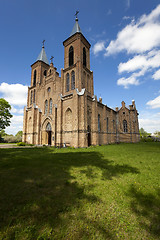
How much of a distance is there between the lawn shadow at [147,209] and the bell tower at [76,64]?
1664cm

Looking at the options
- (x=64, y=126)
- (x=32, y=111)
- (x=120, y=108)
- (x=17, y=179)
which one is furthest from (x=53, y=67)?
(x=17, y=179)

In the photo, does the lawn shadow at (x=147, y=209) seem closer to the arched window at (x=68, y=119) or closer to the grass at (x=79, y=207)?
the grass at (x=79, y=207)

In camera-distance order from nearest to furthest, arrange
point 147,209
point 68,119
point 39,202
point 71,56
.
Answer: point 147,209 < point 39,202 < point 68,119 < point 71,56

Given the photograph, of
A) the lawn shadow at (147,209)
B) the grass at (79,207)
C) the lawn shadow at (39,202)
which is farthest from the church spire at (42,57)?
the lawn shadow at (147,209)

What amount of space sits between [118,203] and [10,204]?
3.01 m

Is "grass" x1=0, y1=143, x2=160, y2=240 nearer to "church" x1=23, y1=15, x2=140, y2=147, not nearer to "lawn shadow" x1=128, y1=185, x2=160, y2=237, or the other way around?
"lawn shadow" x1=128, y1=185, x2=160, y2=237

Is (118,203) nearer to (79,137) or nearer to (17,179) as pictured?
(17,179)

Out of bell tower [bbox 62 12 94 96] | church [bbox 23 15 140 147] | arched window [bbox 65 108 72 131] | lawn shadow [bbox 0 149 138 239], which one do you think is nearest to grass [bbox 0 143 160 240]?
lawn shadow [bbox 0 149 138 239]

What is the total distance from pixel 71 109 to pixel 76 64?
852 centimetres

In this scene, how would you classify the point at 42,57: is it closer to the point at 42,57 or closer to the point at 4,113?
the point at 42,57

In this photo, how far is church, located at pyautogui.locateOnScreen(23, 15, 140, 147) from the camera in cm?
1719

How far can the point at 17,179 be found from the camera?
171 inches

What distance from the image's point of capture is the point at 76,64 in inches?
753

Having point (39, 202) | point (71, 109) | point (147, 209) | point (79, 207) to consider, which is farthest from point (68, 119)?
point (147, 209)
